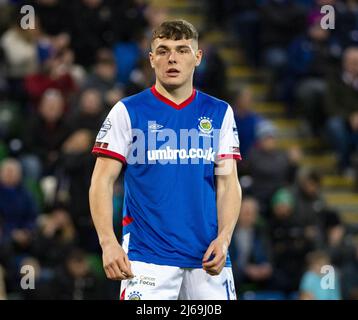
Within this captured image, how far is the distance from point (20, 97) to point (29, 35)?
2.99ft

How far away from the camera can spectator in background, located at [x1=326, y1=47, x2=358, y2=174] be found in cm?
1518

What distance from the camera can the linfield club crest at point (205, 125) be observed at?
23.3 ft

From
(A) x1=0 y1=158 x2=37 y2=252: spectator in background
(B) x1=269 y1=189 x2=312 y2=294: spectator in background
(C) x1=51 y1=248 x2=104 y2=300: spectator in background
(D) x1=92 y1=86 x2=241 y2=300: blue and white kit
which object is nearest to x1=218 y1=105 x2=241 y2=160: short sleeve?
(D) x1=92 y1=86 x2=241 y2=300: blue and white kit

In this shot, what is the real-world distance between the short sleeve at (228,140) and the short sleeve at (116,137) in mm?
588

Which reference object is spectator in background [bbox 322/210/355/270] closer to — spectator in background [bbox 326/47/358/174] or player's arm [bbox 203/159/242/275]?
spectator in background [bbox 326/47/358/174]

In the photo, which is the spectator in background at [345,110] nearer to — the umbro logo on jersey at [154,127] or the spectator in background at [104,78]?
the spectator in background at [104,78]

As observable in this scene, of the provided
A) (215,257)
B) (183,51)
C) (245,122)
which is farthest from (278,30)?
(215,257)

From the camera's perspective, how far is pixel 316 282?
12398mm

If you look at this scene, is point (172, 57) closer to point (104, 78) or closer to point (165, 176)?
point (165, 176)

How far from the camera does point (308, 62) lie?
15695 mm

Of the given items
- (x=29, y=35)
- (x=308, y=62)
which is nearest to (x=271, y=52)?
(x=308, y=62)

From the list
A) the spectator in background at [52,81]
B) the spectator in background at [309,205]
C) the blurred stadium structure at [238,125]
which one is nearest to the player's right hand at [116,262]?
the blurred stadium structure at [238,125]

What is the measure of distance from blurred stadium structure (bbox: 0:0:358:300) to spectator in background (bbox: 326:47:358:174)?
19mm
